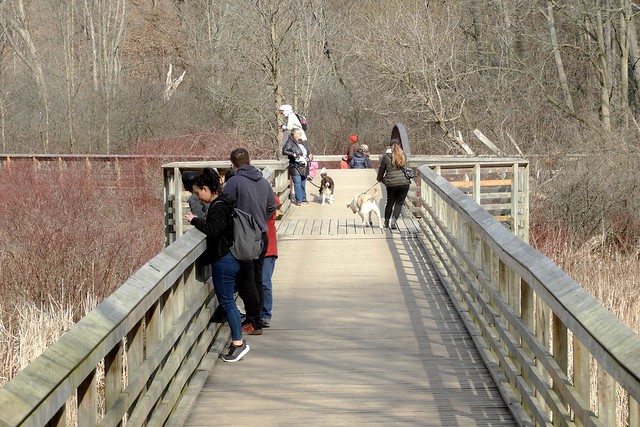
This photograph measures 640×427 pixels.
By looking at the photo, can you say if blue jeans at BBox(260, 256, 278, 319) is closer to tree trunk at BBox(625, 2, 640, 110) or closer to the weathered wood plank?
the weathered wood plank

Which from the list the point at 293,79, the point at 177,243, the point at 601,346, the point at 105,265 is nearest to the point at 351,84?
the point at 293,79

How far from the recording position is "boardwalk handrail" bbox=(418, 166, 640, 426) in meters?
4.52

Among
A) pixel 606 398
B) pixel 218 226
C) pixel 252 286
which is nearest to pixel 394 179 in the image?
pixel 252 286

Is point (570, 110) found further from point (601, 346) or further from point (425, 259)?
point (601, 346)

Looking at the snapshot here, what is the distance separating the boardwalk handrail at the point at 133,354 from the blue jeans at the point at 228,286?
0.13m

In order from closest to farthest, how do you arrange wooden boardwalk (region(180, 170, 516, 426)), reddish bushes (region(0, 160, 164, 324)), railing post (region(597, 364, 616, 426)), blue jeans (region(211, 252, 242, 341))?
1. railing post (region(597, 364, 616, 426))
2. wooden boardwalk (region(180, 170, 516, 426))
3. blue jeans (region(211, 252, 242, 341))
4. reddish bushes (region(0, 160, 164, 324))

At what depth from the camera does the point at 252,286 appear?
8.67m

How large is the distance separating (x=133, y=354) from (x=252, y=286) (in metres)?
2.80

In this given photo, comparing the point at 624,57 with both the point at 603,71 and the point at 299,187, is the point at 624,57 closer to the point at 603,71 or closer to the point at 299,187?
the point at 603,71

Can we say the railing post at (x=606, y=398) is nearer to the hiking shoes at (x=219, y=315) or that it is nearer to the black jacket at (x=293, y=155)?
the hiking shoes at (x=219, y=315)

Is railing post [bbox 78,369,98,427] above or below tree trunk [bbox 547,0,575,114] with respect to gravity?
below

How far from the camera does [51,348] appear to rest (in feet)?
13.8

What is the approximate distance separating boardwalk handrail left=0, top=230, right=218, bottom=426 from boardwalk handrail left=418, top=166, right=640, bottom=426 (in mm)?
1981

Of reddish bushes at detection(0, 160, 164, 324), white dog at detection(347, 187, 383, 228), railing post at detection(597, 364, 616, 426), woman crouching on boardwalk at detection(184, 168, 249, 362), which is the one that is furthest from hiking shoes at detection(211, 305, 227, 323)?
white dog at detection(347, 187, 383, 228)
